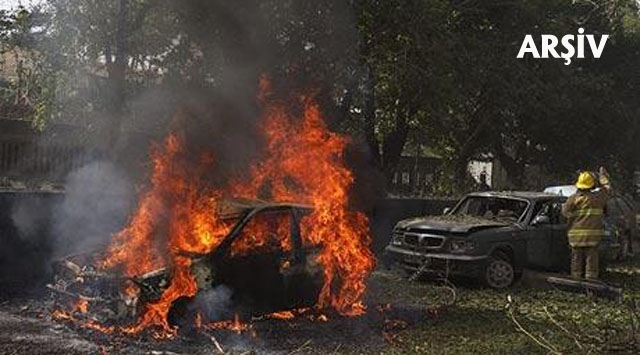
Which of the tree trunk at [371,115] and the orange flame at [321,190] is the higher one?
the tree trunk at [371,115]

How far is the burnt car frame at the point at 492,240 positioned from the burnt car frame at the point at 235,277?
3.52 meters

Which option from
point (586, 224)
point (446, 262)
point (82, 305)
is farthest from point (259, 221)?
point (586, 224)

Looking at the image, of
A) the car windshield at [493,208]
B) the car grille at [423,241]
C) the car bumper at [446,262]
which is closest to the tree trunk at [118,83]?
the car grille at [423,241]

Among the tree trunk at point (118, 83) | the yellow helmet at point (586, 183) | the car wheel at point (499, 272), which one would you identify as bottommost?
the car wheel at point (499, 272)

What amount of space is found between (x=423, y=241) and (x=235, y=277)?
4.78 m

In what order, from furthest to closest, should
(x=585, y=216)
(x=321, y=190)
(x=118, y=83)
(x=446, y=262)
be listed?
(x=118, y=83) → (x=585, y=216) → (x=446, y=262) → (x=321, y=190)

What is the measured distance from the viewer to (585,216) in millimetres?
11398

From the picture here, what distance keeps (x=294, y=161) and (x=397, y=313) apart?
2.81 meters

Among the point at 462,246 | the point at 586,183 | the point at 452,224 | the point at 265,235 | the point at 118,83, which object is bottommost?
the point at 462,246

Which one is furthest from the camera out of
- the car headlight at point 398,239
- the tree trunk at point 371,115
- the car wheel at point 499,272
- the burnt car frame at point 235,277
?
the tree trunk at point 371,115

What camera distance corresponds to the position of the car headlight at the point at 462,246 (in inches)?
439

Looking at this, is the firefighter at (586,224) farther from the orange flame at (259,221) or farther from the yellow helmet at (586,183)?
the orange flame at (259,221)

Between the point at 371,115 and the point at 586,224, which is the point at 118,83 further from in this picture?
the point at 586,224

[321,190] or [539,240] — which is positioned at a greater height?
[321,190]
